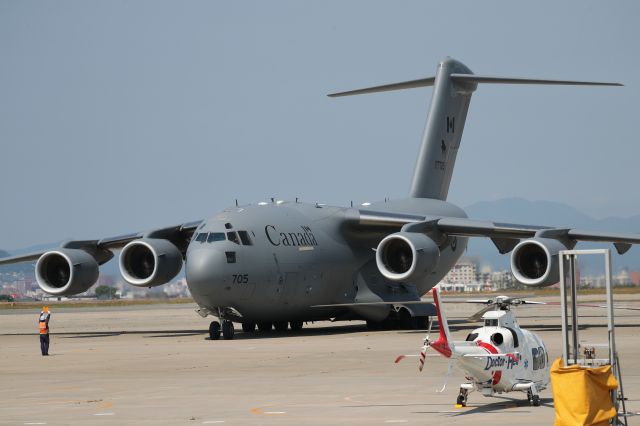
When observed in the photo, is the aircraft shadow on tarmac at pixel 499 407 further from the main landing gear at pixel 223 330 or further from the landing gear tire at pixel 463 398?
the main landing gear at pixel 223 330

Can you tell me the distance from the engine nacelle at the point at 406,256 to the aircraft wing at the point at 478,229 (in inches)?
25.2

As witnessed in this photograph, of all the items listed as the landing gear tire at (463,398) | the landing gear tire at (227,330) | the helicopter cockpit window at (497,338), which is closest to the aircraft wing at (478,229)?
the landing gear tire at (227,330)

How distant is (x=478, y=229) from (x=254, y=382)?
15075 mm

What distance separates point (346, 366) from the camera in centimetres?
2262

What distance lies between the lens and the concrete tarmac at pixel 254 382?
1514 centimetres

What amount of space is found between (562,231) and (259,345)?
9.30 metres

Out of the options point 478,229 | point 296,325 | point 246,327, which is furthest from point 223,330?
point 478,229

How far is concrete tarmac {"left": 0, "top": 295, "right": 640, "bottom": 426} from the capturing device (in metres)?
15.1

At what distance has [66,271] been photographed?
36.9 metres

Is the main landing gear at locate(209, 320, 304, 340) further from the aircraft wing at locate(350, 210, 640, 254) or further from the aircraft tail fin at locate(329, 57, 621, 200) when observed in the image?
the aircraft tail fin at locate(329, 57, 621, 200)

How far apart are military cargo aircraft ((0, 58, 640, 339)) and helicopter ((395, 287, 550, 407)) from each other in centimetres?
1505

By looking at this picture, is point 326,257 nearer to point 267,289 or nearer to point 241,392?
point 267,289

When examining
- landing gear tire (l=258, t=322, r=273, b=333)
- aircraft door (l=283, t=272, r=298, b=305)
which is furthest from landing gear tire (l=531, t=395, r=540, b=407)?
landing gear tire (l=258, t=322, r=273, b=333)

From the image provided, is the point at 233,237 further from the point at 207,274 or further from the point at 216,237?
the point at 207,274
